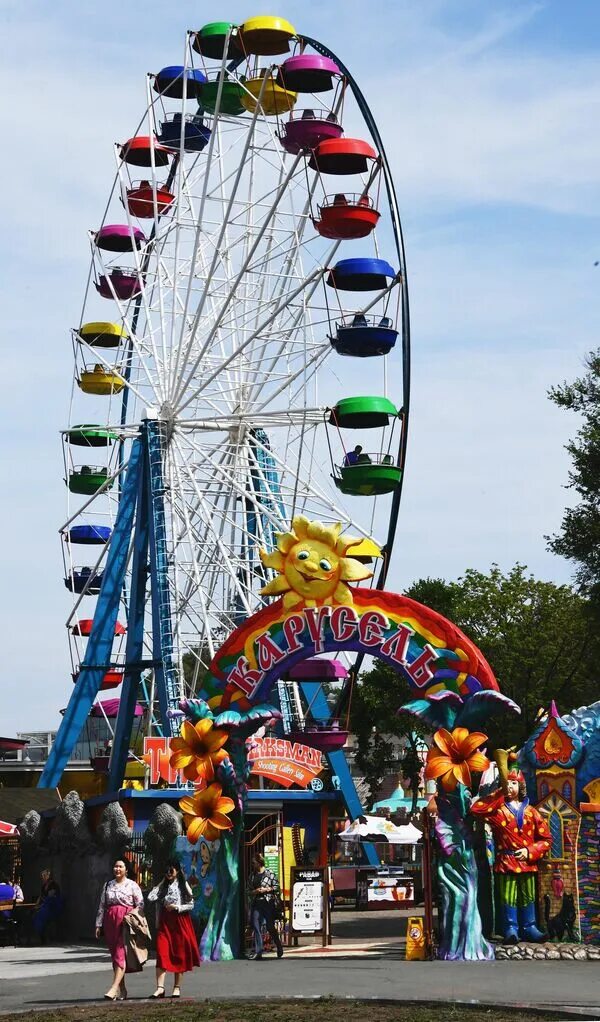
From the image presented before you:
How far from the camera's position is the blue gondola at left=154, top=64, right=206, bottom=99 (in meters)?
36.4

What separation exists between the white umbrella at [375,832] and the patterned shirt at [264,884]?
18714 mm

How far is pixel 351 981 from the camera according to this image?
17.8m

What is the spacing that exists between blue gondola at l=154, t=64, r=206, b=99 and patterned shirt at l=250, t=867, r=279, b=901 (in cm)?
1989

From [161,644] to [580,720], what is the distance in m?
14.2

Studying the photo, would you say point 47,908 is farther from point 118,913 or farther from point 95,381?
point 95,381

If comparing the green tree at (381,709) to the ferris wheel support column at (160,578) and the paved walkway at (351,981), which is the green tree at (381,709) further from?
the paved walkway at (351,981)

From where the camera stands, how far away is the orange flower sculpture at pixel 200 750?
21922 mm

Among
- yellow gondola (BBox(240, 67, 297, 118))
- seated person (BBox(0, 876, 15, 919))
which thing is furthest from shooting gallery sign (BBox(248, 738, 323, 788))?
yellow gondola (BBox(240, 67, 297, 118))

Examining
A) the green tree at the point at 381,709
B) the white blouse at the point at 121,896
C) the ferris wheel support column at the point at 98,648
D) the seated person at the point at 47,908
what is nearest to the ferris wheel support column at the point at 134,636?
the ferris wheel support column at the point at 98,648

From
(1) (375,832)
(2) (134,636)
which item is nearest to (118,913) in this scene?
(2) (134,636)

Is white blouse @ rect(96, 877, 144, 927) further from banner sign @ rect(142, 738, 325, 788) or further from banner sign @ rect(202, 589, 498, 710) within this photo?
banner sign @ rect(142, 738, 325, 788)

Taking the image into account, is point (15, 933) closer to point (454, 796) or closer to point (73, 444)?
point (454, 796)

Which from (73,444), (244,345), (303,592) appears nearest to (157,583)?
(244,345)

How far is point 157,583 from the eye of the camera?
3456cm
